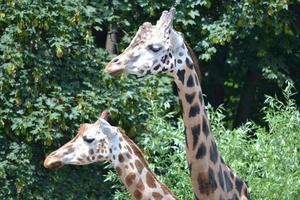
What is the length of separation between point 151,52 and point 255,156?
11.2 ft

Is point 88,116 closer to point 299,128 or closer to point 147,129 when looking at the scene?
point 147,129

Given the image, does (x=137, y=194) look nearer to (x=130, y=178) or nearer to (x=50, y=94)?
(x=130, y=178)

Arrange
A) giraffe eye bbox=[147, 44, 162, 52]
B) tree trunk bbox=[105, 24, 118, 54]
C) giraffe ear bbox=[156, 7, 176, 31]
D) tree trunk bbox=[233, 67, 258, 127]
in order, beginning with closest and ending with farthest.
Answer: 1. giraffe eye bbox=[147, 44, 162, 52]
2. giraffe ear bbox=[156, 7, 176, 31]
3. tree trunk bbox=[105, 24, 118, 54]
4. tree trunk bbox=[233, 67, 258, 127]

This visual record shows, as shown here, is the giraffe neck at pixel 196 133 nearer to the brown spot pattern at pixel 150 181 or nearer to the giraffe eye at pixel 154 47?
the giraffe eye at pixel 154 47

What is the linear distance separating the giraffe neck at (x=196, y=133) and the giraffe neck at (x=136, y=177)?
0.56 m

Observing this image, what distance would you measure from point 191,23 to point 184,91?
518cm

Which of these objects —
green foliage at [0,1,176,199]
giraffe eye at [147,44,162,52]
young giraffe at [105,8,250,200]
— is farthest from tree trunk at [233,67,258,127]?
giraffe eye at [147,44,162,52]

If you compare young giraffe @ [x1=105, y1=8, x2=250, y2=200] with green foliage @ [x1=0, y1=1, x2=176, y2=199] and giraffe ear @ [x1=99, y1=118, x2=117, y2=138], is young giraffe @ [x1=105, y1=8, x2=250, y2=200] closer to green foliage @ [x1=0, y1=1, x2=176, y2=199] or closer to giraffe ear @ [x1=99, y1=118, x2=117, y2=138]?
Answer: giraffe ear @ [x1=99, y1=118, x2=117, y2=138]

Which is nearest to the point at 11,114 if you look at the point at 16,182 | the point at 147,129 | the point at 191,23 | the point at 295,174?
the point at 16,182

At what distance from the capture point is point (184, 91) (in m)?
7.33

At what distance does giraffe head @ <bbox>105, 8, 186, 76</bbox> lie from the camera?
705 cm

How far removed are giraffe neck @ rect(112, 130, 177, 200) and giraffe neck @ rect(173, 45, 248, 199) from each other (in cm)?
56

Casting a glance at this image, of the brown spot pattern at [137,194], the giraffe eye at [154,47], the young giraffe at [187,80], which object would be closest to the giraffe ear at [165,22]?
the young giraffe at [187,80]

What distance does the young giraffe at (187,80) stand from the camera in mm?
7148
